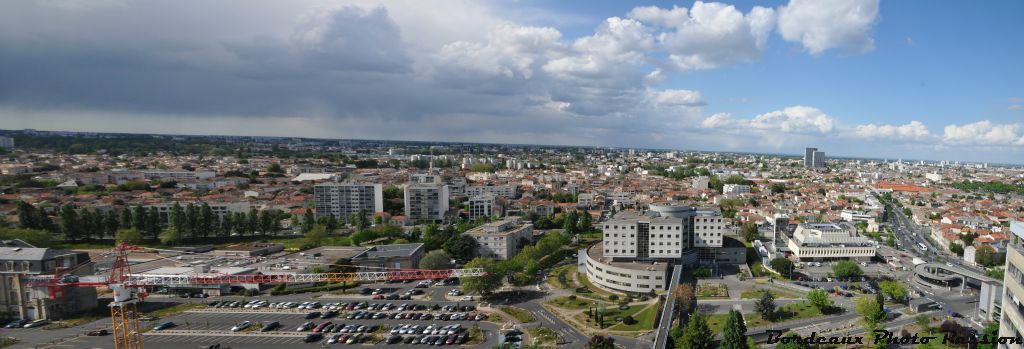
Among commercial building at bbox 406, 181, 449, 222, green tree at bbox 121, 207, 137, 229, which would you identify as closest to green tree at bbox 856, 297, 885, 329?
commercial building at bbox 406, 181, 449, 222

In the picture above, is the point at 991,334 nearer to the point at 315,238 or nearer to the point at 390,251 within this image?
the point at 390,251

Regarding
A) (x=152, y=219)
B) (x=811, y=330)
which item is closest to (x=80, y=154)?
(x=152, y=219)

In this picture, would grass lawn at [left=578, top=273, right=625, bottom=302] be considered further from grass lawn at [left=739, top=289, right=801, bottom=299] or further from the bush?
grass lawn at [left=739, top=289, right=801, bottom=299]

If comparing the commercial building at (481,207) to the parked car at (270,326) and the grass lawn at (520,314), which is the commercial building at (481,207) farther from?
the parked car at (270,326)

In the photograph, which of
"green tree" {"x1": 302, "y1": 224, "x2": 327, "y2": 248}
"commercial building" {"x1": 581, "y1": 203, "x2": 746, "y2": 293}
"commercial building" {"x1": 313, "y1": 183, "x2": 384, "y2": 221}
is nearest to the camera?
"commercial building" {"x1": 581, "y1": 203, "x2": 746, "y2": 293}

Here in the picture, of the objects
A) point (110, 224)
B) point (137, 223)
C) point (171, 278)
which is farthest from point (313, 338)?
point (110, 224)

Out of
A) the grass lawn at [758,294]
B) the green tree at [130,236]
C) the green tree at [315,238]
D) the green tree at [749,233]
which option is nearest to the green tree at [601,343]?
the grass lawn at [758,294]
